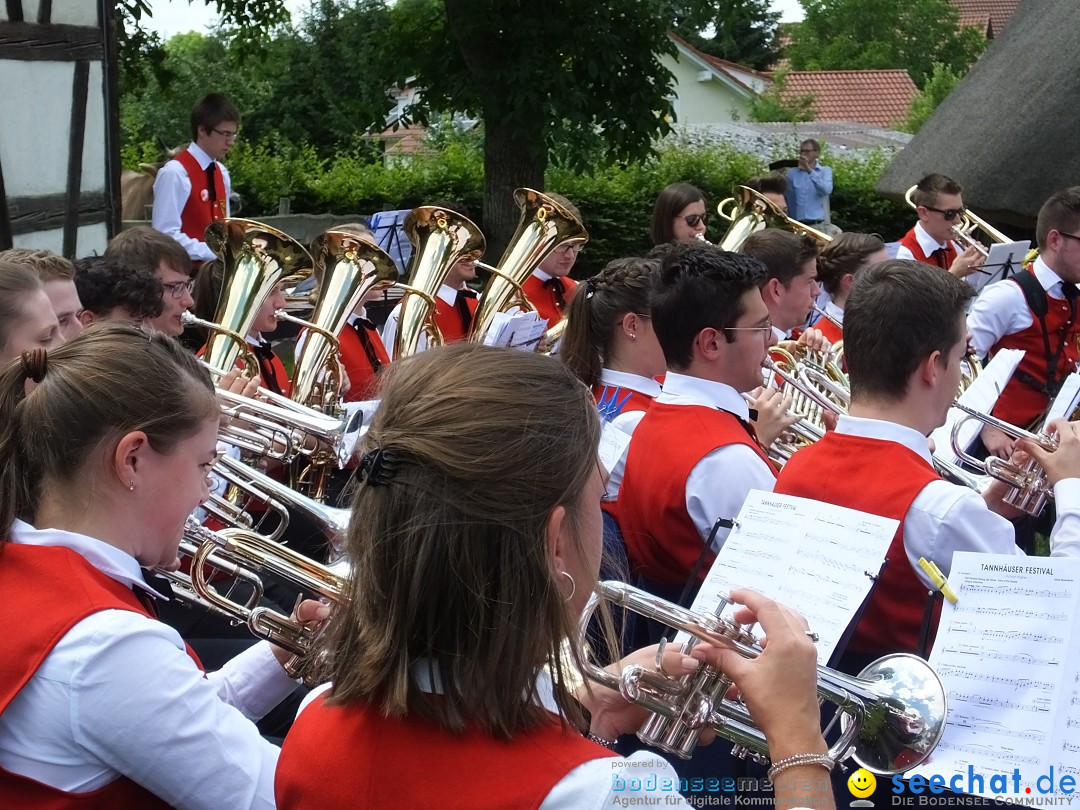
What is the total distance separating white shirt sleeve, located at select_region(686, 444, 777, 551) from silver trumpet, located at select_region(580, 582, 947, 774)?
89 cm

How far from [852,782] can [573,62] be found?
9071 mm

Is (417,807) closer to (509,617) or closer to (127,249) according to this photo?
(509,617)

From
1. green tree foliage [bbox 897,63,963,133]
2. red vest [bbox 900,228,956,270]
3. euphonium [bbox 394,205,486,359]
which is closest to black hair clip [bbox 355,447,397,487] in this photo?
euphonium [bbox 394,205,486,359]

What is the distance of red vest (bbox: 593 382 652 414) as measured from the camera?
140 inches

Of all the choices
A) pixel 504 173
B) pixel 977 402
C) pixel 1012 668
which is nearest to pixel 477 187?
pixel 504 173

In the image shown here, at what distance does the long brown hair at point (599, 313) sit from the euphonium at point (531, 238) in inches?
79.2

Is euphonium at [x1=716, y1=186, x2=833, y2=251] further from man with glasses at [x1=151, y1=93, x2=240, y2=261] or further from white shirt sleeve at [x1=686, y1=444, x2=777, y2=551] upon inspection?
white shirt sleeve at [x1=686, y1=444, x2=777, y2=551]

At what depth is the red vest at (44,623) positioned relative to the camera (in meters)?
1.64

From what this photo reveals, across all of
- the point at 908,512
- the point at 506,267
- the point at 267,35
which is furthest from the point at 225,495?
the point at 267,35

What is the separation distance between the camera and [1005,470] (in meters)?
3.02

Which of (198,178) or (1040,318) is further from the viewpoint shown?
(198,178)

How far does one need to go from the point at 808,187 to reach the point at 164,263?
11639mm

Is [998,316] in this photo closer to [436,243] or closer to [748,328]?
[748,328]

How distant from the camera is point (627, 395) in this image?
11.9ft
